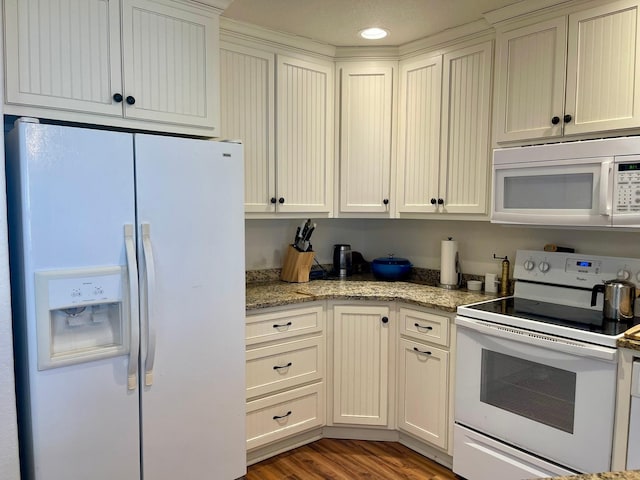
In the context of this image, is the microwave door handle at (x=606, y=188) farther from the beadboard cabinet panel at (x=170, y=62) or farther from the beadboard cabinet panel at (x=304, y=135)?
the beadboard cabinet panel at (x=170, y=62)

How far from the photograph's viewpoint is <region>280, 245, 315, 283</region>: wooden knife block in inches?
117

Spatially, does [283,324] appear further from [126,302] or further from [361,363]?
[126,302]

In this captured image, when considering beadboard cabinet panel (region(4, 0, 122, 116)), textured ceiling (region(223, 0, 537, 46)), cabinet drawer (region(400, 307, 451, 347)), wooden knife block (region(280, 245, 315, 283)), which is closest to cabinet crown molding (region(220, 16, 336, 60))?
textured ceiling (region(223, 0, 537, 46))

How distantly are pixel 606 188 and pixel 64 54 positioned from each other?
7.41 ft

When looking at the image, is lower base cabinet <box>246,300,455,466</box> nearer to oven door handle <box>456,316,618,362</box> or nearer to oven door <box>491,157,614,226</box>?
oven door handle <box>456,316,618,362</box>

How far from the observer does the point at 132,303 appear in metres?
1.78

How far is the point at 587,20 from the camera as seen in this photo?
6.94ft

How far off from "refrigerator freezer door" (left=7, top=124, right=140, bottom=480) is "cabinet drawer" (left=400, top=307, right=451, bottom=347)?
146 cm

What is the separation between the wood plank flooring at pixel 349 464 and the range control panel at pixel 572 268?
114 centimetres

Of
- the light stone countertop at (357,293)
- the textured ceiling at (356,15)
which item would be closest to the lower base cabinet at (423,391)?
the light stone countertop at (357,293)

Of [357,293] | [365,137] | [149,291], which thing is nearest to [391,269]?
[357,293]

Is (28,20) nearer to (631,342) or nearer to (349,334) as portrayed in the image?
(349,334)

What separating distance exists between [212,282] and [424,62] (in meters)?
1.84

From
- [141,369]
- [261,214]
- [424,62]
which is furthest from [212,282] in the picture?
[424,62]
